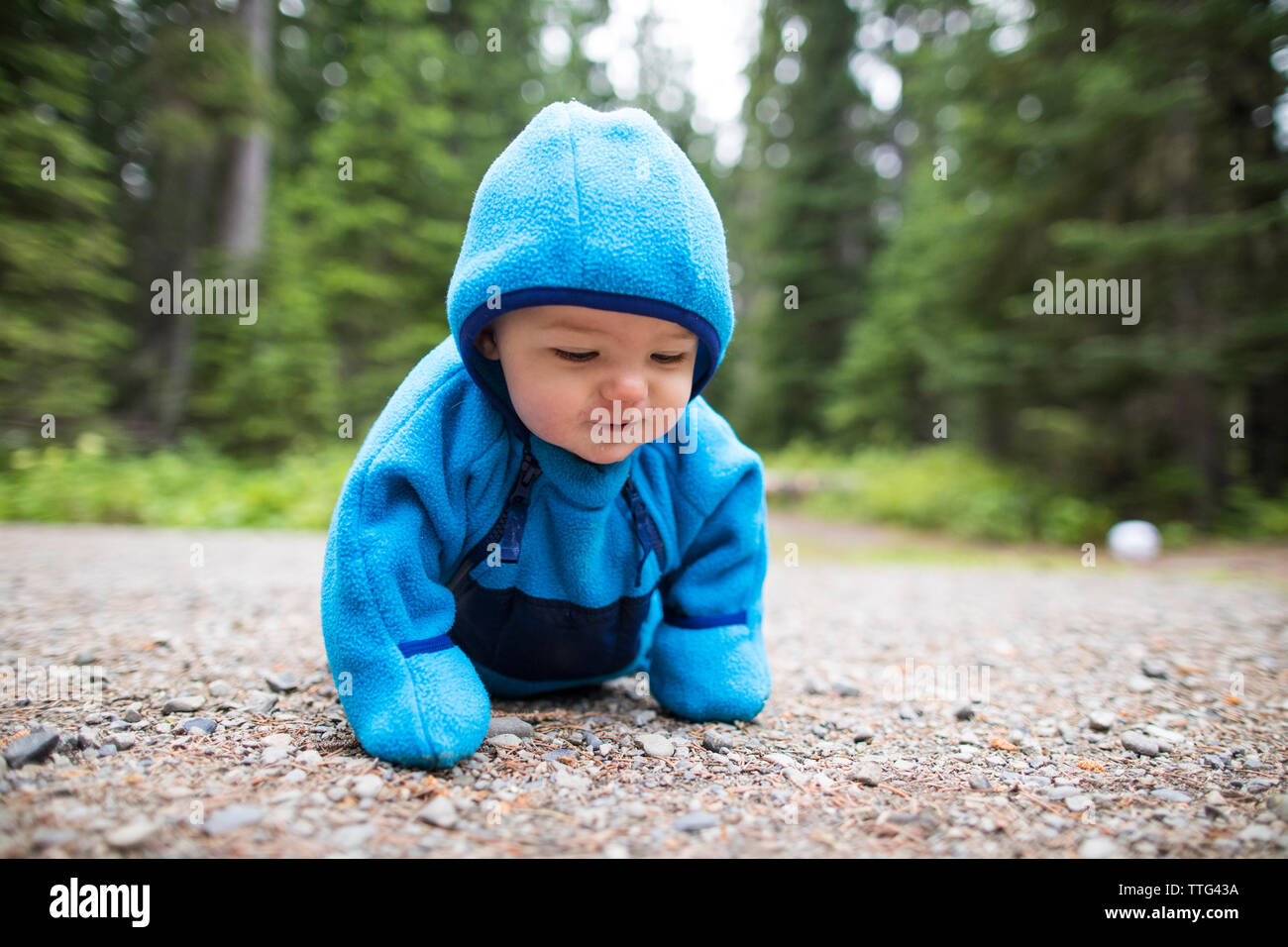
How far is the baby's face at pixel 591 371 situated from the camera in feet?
4.94

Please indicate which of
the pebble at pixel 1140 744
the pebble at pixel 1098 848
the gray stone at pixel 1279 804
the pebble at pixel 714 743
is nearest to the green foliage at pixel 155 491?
the pebble at pixel 714 743

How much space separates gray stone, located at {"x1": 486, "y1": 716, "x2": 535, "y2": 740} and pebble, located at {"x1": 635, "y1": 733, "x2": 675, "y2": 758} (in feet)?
0.86

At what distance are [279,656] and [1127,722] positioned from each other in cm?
261

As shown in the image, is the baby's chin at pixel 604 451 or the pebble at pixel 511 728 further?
the pebble at pixel 511 728

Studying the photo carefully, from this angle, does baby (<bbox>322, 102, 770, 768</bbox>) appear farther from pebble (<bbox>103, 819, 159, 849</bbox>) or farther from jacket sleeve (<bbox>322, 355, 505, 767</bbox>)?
pebble (<bbox>103, 819, 159, 849</bbox>)

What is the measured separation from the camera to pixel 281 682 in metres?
2.14

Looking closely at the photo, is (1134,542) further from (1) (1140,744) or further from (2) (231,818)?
(2) (231,818)

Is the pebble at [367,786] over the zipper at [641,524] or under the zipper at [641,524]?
under

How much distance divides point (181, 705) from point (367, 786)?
0.80 meters

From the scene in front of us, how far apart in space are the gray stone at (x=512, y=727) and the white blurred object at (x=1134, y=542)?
19.4 ft

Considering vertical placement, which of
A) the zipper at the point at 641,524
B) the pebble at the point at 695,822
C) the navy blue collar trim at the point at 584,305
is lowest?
the pebble at the point at 695,822

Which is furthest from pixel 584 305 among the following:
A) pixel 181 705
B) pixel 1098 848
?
pixel 181 705

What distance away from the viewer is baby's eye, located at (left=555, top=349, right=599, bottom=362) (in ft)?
5.06

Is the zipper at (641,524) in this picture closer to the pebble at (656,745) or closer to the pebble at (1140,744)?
the pebble at (656,745)
